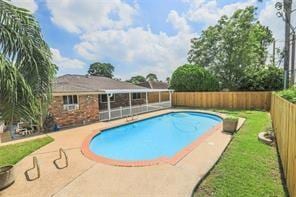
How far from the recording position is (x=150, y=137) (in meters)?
14.1

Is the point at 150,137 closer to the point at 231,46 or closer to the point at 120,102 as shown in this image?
the point at 120,102

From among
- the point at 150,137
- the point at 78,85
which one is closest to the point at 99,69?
the point at 78,85

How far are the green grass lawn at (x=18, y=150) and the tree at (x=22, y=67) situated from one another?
3647 mm

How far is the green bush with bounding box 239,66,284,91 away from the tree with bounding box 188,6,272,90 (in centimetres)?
388

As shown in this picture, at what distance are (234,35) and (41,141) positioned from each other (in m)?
26.7

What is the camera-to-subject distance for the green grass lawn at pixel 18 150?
8.13 m

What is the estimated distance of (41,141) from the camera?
10.8 m

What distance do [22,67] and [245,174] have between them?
257 inches

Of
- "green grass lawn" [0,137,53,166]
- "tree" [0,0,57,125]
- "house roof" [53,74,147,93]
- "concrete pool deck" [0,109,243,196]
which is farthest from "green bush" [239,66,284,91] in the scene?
"tree" [0,0,57,125]

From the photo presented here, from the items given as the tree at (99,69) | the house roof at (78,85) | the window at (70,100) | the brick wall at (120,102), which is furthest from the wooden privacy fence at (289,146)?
the tree at (99,69)

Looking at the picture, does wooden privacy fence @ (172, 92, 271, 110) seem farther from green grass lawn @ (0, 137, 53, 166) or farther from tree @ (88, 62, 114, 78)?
tree @ (88, 62, 114, 78)

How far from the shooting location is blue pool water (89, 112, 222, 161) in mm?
10719

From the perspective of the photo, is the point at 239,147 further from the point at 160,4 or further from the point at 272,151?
the point at 160,4

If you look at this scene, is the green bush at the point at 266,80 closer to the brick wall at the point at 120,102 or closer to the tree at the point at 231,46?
the tree at the point at 231,46
